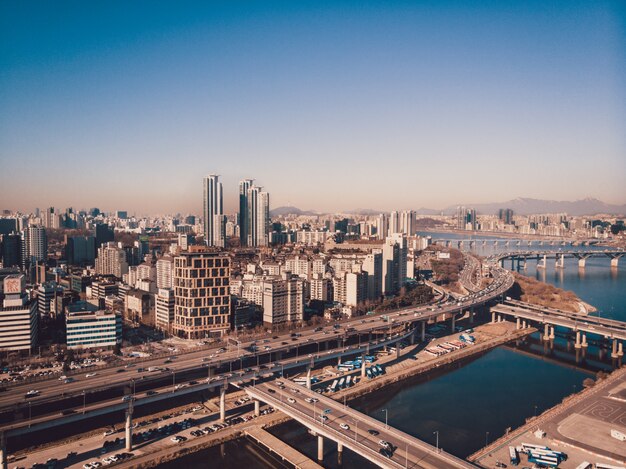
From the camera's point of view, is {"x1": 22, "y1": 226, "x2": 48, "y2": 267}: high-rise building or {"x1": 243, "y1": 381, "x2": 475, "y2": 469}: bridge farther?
{"x1": 22, "y1": 226, "x2": 48, "y2": 267}: high-rise building

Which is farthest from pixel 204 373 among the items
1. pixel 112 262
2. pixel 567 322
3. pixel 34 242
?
pixel 34 242

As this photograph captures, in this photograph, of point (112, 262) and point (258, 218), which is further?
point (258, 218)

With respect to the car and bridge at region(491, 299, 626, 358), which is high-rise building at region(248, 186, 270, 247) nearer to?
bridge at region(491, 299, 626, 358)

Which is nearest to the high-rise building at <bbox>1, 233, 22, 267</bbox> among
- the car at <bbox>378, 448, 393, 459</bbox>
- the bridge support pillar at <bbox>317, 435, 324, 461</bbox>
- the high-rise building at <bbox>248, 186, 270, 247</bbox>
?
the high-rise building at <bbox>248, 186, 270, 247</bbox>

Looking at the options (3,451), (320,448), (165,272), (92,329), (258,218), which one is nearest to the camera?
A: (3,451)

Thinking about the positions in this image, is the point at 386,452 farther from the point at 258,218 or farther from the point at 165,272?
the point at 258,218

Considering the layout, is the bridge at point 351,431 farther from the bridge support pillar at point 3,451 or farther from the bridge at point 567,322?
the bridge at point 567,322
